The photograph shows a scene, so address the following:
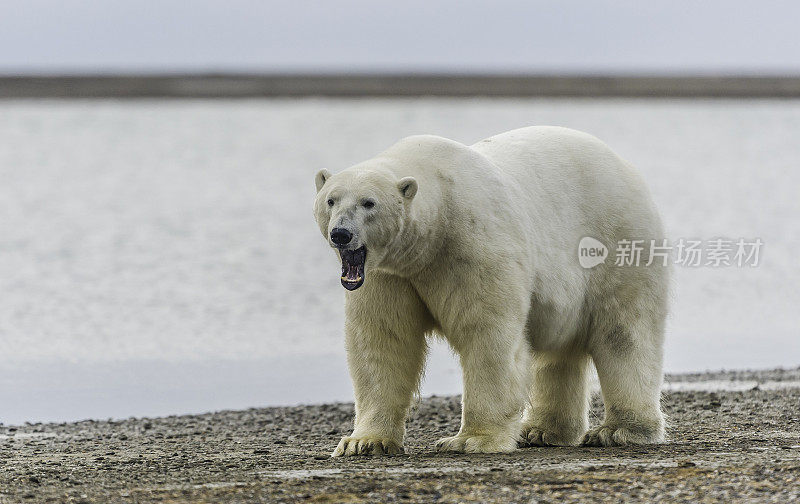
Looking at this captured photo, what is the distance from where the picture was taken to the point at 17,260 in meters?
16.3

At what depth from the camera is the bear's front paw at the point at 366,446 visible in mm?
6492

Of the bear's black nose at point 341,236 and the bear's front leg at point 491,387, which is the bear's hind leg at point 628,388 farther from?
the bear's black nose at point 341,236

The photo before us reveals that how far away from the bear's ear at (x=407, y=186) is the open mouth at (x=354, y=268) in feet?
1.07

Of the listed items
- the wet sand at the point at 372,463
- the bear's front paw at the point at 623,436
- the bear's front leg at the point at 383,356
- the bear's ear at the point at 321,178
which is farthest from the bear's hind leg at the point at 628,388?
the bear's ear at the point at 321,178

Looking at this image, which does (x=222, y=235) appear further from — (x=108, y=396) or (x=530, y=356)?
(x=530, y=356)

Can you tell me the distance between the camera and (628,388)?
7090 millimetres

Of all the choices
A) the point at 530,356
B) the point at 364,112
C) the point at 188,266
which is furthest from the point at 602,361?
the point at 364,112

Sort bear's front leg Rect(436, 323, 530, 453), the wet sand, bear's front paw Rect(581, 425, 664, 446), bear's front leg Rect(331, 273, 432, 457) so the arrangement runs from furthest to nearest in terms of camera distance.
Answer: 1. bear's front paw Rect(581, 425, 664, 446)
2. bear's front leg Rect(331, 273, 432, 457)
3. bear's front leg Rect(436, 323, 530, 453)
4. the wet sand

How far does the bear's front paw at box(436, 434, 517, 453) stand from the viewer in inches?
250

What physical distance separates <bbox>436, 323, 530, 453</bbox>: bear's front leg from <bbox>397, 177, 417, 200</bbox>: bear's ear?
2.38 ft

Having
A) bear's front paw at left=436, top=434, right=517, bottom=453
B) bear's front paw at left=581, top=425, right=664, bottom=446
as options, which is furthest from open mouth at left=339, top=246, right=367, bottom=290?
bear's front paw at left=581, top=425, right=664, bottom=446

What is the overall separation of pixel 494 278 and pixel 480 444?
805 mm

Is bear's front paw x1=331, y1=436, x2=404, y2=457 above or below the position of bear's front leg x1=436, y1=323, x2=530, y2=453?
below

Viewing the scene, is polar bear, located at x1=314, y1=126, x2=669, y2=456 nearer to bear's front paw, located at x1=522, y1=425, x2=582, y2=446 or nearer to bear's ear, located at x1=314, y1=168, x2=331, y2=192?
bear's ear, located at x1=314, y1=168, x2=331, y2=192
